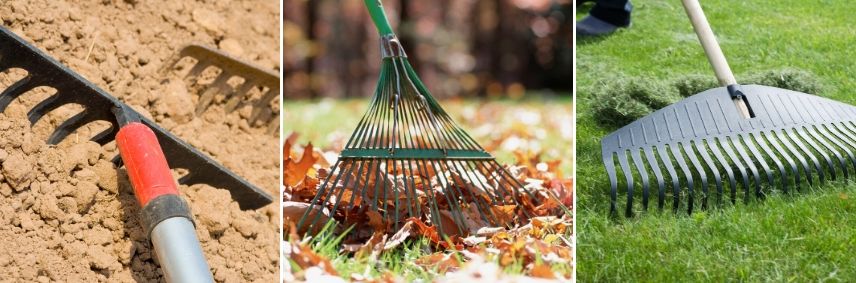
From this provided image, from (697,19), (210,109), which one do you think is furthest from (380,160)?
(697,19)

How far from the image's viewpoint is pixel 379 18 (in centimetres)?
252

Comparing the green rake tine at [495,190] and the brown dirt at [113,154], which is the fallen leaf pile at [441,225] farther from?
the brown dirt at [113,154]

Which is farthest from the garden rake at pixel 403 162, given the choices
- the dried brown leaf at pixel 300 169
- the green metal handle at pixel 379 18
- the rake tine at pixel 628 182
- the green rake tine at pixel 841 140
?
the green rake tine at pixel 841 140

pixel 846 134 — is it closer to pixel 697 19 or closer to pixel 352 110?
pixel 697 19

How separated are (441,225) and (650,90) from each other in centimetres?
162

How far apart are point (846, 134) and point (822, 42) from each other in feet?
4.88

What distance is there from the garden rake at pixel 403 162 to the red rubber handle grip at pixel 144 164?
1.35ft

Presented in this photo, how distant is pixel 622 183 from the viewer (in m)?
3.00

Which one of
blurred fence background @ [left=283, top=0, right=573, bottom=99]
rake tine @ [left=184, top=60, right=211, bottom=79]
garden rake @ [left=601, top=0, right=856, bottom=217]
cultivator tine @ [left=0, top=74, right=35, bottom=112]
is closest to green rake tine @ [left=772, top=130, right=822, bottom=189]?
garden rake @ [left=601, top=0, right=856, bottom=217]

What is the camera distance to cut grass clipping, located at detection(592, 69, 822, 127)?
3.56 m

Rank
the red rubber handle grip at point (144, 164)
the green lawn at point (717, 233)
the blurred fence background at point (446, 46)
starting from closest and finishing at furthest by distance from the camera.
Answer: the red rubber handle grip at point (144, 164)
the green lawn at point (717, 233)
the blurred fence background at point (446, 46)

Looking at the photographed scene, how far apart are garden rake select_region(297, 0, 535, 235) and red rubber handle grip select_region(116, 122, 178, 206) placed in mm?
410

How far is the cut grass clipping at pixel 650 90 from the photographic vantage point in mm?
3557

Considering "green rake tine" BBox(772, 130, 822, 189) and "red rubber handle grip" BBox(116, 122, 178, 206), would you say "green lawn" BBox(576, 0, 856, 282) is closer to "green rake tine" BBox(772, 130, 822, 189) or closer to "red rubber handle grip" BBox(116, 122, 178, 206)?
"green rake tine" BBox(772, 130, 822, 189)
